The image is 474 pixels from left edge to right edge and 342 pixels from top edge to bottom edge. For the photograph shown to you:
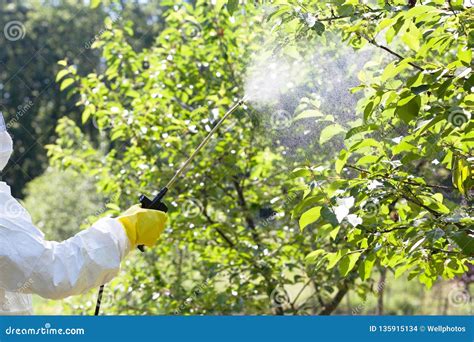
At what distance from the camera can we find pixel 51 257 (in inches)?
71.1

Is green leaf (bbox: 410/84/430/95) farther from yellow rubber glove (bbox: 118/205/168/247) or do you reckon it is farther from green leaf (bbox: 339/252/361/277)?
yellow rubber glove (bbox: 118/205/168/247)

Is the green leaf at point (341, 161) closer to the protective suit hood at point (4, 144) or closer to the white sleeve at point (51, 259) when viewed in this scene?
the white sleeve at point (51, 259)

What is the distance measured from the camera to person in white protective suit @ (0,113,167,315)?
1.79 metres

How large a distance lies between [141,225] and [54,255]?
27 centimetres

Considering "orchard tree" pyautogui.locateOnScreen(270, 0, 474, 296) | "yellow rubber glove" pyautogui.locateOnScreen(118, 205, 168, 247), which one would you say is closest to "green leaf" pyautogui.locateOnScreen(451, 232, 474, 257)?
"orchard tree" pyautogui.locateOnScreen(270, 0, 474, 296)

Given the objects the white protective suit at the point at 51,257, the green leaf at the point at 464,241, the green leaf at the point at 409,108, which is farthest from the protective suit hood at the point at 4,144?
the green leaf at the point at 464,241

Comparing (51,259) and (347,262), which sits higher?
(51,259)

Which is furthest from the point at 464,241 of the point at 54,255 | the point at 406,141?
the point at 54,255

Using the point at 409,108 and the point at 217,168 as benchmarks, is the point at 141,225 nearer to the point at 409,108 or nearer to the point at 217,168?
the point at 409,108

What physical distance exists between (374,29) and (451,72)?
0.94 ft

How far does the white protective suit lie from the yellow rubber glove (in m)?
0.05

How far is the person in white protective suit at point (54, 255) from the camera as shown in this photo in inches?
70.3

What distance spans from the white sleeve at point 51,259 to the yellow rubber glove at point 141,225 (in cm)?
8

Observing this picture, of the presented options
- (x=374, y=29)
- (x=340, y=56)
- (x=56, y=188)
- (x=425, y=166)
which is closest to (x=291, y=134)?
(x=340, y=56)
